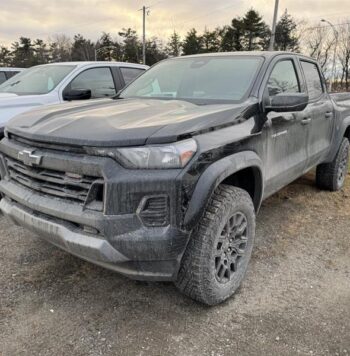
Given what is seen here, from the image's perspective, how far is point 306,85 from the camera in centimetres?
446

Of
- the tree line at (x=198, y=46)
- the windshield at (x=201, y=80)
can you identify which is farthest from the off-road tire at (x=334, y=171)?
the tree line at (x=198, y=46)

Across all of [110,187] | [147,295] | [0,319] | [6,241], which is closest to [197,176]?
[110,187]

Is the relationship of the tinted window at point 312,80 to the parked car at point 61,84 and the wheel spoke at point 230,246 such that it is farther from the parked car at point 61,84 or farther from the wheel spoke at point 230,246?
the parked car at point 61,84

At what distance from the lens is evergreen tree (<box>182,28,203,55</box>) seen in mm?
55900

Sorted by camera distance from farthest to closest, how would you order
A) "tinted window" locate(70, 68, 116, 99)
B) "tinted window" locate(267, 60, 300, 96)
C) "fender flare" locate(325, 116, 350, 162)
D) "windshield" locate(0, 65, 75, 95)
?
"tinted window" locate(70, 68, 116, 99) → "windshield" locate(0, 65, 75, 95) → "fender flare" locate(325, 116, 350, 162) → "tinted window" locate(267, 60, 300, 96)

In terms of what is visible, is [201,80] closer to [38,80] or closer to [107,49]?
[38,80]

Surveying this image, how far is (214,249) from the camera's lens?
8.81 feet

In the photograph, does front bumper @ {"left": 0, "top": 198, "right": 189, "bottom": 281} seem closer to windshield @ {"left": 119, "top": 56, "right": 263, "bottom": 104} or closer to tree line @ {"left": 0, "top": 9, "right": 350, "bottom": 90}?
windshield @ {"left": 119, "top": 56, "right": 263, "bottom": 104}

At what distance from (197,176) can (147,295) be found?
1160mm

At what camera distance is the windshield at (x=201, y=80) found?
348 centimetres

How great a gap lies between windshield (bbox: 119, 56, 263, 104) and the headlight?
1.13m

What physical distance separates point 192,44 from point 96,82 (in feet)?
174

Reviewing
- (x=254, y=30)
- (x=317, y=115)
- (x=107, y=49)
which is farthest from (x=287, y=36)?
(x=317, y=115)

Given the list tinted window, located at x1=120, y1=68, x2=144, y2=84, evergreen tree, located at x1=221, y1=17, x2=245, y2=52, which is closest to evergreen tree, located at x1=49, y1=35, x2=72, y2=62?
evergreen tree, located at x1=221, y1=17, x2=245, y2=52
